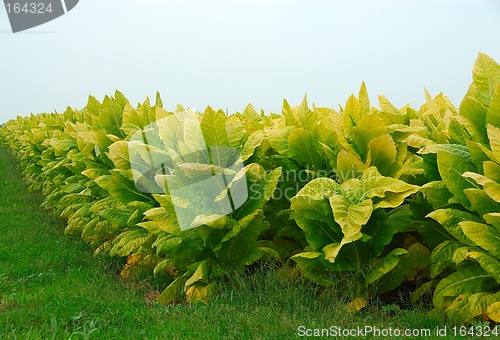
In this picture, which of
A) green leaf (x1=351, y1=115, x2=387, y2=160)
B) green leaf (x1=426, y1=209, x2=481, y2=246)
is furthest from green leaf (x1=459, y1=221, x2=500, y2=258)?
green leaf (x1=351, y1=115, x2=387, y2=160)

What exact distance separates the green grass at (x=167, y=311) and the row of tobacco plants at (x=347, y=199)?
15 cm

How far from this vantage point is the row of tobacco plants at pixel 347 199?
335 centimetres

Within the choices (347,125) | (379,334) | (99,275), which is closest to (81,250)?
(99,275)

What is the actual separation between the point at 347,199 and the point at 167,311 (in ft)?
4.80

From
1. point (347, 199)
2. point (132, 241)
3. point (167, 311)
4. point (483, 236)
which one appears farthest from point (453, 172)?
point (132, 241)

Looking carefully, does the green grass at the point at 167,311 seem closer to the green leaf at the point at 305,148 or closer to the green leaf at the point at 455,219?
the green leaf at the point at 455,219

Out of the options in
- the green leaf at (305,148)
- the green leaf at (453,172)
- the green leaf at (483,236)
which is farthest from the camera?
the green leaf at (305,148)

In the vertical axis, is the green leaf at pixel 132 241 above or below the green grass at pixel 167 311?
above

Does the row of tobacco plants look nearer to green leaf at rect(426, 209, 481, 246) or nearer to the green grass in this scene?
green leaf at rect(426, 209, 481, 246)

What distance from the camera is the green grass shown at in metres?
3.38

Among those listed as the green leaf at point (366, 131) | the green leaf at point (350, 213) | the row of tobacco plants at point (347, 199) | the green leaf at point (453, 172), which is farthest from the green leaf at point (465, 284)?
the green leaf at point (366, 131)

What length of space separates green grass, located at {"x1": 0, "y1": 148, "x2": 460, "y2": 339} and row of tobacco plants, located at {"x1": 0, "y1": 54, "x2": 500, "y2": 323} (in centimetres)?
15

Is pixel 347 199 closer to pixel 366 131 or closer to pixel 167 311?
pixel 366 131

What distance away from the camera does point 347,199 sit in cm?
352
